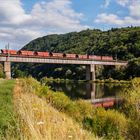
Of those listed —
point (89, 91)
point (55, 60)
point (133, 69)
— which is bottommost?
point (89, 91)

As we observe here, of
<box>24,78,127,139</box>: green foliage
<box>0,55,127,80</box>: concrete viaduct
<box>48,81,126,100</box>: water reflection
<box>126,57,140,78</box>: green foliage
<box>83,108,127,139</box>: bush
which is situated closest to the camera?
<box>83,108,127,139</box>: bush

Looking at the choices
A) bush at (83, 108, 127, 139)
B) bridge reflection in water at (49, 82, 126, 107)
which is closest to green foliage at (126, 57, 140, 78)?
bridge reflection in water at (49, 82, 126, 107)

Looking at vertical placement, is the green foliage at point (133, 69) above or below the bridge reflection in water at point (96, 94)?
above

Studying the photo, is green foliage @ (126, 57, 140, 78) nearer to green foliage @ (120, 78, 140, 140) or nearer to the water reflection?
the water reflection

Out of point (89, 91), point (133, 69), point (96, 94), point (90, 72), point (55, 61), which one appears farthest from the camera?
point (90, 72)

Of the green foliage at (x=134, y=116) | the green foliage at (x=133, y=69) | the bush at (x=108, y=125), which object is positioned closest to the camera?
the bush at (x=108, y=125)

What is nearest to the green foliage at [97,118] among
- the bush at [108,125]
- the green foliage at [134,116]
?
the bush at [108,125]

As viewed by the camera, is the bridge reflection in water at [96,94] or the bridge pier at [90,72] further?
the bridge pier at [90,72]

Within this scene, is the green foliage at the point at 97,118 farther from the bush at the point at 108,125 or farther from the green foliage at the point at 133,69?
the green foliage at the point at 133,69

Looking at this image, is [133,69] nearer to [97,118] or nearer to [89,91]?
A: [89,91]

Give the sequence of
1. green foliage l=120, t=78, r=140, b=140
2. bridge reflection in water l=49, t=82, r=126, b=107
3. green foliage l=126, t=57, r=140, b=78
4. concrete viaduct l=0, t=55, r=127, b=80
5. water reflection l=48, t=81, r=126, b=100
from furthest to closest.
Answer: green foliage l=126, t=57, r=140, b=78
concrete viaduct l=0, t=55, r=127, b=80
water reflection l=48, t=81, r=126, b=100
bridge reflection in water l=49, t=82, r=126, b=107
green foliage l=120, t=78, r=140, b=140

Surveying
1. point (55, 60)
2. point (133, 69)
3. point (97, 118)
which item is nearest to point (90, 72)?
point (133, 69)

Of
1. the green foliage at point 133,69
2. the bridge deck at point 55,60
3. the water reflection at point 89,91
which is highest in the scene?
the bridge deck at point 55,60

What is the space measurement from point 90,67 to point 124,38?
5080cm
